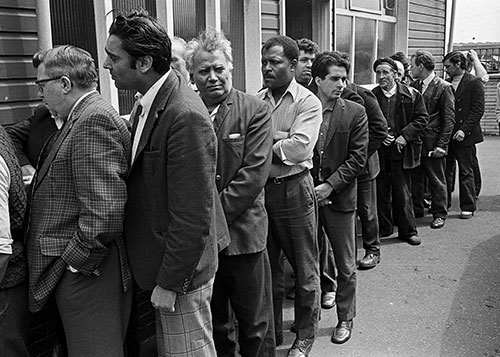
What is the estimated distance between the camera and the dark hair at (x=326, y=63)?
400 cm

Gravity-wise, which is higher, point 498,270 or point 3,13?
point 3,13

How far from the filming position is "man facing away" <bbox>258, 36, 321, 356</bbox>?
356 centimetres

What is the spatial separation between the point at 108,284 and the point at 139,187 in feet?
1.47

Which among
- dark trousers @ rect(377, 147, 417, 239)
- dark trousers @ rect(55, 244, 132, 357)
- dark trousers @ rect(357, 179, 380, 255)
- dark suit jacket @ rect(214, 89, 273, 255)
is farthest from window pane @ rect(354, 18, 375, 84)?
dark trousers @ rect(55, 244, 132, 357)

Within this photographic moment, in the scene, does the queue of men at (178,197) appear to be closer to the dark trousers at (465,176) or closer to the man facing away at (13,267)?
the man facing away at (13,267)

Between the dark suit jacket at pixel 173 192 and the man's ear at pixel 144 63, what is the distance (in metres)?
0.10

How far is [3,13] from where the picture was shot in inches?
127

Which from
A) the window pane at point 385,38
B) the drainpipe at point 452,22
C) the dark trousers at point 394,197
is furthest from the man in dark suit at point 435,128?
the drainpipe at point 452,22

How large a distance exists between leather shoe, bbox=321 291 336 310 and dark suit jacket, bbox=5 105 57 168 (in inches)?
101

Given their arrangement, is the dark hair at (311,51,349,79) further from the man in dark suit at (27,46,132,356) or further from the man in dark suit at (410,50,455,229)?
the man in dark suit at (410,50,455,229)

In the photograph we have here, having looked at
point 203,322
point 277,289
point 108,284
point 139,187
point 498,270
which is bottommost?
point 498,270

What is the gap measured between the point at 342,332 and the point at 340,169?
3.81 feet

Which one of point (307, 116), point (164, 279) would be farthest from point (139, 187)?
point (307, 116)

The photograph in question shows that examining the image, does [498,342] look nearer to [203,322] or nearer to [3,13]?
[203,322]
